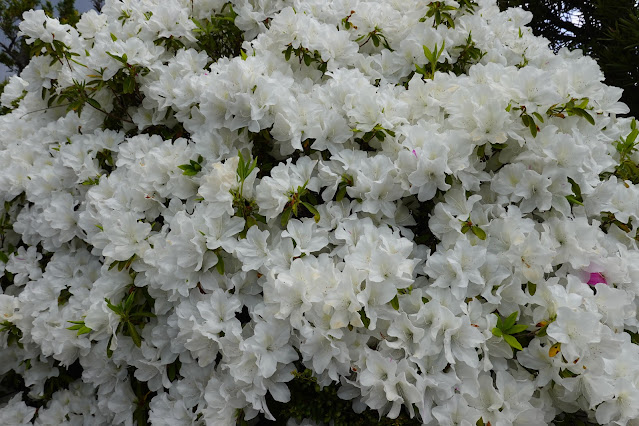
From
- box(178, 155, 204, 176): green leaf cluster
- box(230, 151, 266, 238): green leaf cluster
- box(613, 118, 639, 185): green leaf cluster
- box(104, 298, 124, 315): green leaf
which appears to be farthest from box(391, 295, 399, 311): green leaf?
box(613, 118, 639, 185): green leaf cluster

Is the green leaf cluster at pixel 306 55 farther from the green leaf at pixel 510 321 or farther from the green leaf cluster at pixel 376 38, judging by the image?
the green leaf at pixel 510 321

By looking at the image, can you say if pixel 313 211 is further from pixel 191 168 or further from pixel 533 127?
pixel 533 127

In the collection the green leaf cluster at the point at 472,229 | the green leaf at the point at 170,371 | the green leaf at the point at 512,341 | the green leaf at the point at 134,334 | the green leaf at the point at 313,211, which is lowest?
the green leaf at the point at 170,371

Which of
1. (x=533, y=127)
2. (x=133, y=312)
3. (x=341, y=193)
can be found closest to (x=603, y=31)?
(x=533, y=127)

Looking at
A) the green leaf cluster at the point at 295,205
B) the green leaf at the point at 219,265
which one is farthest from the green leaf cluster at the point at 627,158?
the green leaf at the point at 219,265

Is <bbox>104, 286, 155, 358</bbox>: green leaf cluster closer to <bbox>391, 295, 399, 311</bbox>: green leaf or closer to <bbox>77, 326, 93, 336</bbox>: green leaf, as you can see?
<bbox>77, 326, 93, 336</bbox>: green leaf

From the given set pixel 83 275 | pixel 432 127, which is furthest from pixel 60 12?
pixel 432 127

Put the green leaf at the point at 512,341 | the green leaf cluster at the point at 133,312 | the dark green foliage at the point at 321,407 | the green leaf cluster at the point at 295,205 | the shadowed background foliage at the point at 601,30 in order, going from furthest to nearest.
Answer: the shadowed background foliage at the point at 601,30 → the green leaf cluster at the point at 133,312 → the green leaf cluster at the point at 295,205 → the dark green foliage at the point at 321,407 → the green leaf at the point at 512,341
